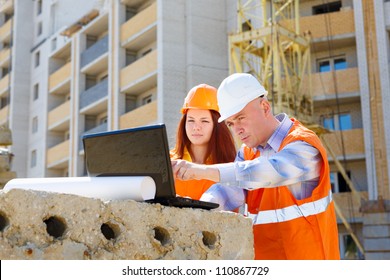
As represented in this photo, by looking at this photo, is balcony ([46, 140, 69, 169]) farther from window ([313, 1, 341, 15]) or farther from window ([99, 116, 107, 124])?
window ([313, 1, 341, 15])

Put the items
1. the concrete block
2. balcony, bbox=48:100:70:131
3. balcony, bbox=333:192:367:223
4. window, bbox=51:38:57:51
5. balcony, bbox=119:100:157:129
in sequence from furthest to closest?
1. window, bbox=51:38:57:51
2. balcony, bbox=48:100:70:131
3. balcony, bbox=119:100:157:129
4. balcony, bbox=333:192:367:223
5. the concrete block

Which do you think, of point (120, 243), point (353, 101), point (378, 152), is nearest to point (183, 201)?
point (120, 243)

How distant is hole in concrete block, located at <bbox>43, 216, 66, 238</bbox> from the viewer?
1.83 metres

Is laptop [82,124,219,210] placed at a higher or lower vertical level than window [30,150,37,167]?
lower

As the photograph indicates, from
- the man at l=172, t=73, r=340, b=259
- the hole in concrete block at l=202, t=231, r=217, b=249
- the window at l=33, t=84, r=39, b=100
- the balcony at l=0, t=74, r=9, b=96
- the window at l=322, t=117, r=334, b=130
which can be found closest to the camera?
the hole in concrete block at l=202, t=231, r=217, b=249

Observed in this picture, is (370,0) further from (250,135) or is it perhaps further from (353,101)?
(250,135)

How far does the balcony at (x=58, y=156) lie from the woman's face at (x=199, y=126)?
24980 millimetres

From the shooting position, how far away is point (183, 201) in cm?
206

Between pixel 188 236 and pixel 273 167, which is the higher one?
pixel 273 167

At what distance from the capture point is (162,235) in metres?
2.04

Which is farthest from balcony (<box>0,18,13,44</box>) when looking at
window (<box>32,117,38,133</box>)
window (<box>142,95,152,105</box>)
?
window (<box>142,95,152,105</box>)
